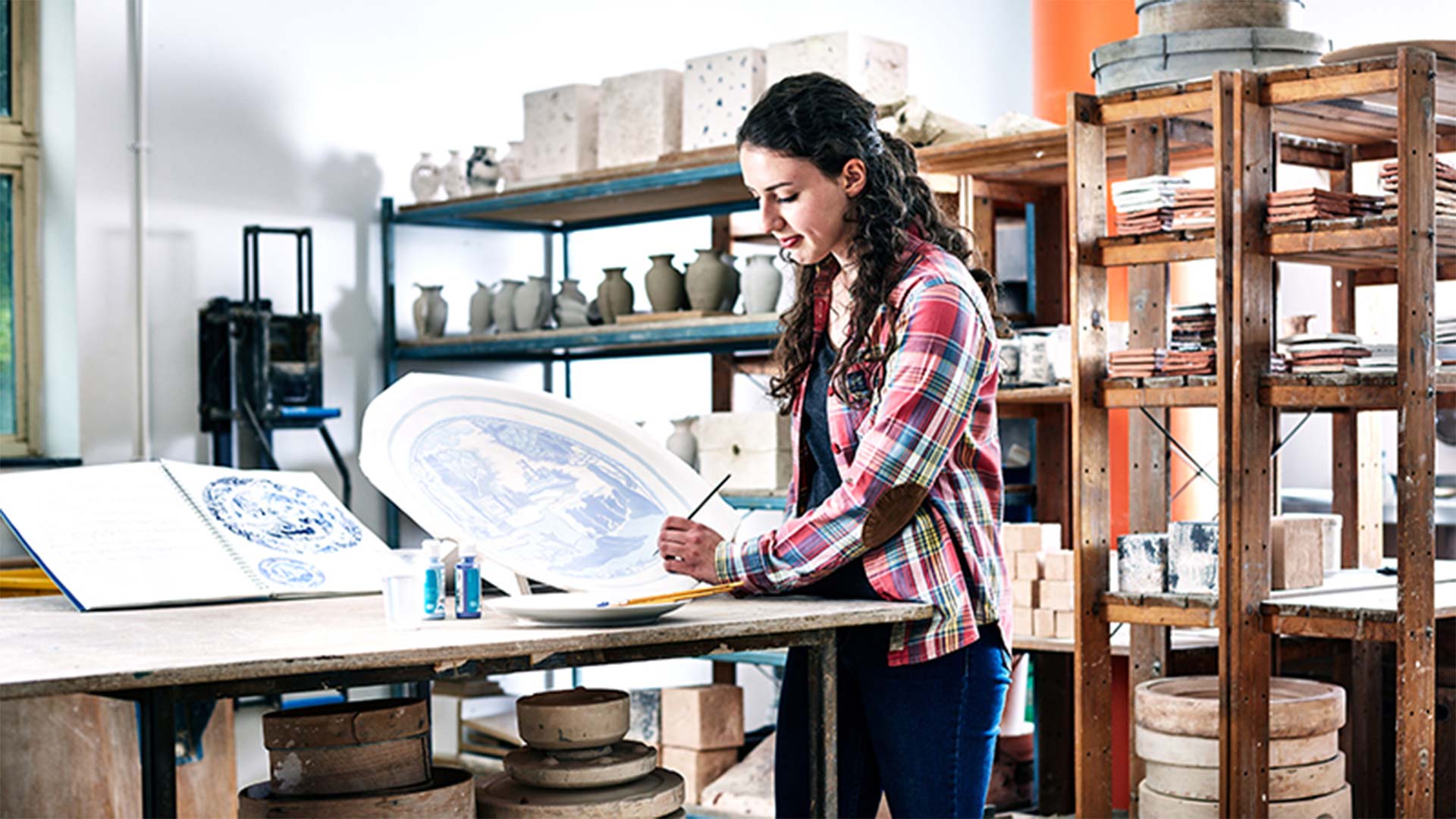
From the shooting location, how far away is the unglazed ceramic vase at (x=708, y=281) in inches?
219

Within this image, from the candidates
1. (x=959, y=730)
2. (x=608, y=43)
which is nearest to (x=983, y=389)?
(x=959, y=730)

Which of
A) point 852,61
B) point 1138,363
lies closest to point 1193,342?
point 1138,363

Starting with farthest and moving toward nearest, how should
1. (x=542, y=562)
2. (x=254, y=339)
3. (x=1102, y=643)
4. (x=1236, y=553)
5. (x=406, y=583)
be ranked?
(x=254, y=339)
(x=1102, y=643)
(x=1236, y=553)
(x=542, y=562)
(x=406, y=583)

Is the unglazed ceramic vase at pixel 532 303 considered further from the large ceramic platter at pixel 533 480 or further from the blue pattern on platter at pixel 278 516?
the large ceramic platter at pixel 533 480

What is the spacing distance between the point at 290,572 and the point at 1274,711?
7.54 feet

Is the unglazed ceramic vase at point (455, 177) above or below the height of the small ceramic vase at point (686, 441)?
above

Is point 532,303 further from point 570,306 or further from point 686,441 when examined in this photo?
point 686,441

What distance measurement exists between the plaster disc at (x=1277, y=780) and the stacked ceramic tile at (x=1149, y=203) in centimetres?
124

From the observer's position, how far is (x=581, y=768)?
2.48 metres

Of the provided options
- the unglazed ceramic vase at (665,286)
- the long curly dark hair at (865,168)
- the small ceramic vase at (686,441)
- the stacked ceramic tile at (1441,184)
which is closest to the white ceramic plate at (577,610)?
the long curly dark hair at (865,168)

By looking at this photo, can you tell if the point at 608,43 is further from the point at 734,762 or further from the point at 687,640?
the point at 687,640

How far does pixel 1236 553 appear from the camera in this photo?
155 inches

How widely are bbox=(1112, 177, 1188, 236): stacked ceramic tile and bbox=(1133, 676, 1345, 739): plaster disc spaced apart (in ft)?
3.58

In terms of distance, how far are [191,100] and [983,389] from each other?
4.53 metres
